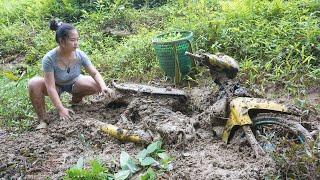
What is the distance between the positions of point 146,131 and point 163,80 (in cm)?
190

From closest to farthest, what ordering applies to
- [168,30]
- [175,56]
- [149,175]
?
[149,175] < [175,56] < [168,30]

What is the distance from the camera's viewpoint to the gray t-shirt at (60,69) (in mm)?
4273

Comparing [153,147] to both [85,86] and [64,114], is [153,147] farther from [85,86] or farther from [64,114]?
[85,86]

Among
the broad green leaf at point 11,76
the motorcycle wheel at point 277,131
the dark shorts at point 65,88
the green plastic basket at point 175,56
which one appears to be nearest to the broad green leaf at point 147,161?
the motorcycle wheel at point 277,131

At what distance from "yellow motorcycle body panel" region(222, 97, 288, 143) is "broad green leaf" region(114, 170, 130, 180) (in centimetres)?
87

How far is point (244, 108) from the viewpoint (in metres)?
3.25

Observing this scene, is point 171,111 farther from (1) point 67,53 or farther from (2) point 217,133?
(1) point 67,53

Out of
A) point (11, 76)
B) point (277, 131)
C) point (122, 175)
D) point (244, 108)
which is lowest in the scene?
point (11, 76)

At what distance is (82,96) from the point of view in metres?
4.76

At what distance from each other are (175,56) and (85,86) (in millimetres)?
1137

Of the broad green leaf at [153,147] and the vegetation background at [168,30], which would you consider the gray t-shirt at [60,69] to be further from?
the broad green leaf at [153,147]

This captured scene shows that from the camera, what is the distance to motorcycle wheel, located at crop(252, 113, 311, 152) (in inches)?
117

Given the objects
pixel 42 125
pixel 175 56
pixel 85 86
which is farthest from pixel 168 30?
pixel 42 125

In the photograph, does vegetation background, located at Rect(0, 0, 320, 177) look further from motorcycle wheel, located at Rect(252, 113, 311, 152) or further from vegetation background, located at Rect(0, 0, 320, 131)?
motorcycle wheel, located at Rect(252, 113, 311, 152)
